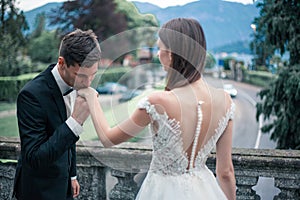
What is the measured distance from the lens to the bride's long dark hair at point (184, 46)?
5.32 ft

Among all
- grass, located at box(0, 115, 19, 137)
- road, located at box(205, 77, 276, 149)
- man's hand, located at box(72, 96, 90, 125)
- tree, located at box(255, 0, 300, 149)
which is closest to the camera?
man's hand, located at box(72, 96, 90, 125)

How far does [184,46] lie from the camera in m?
1.61

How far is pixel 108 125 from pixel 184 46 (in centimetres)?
49

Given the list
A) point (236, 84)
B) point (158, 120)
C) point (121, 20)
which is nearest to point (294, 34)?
point (236, 84)

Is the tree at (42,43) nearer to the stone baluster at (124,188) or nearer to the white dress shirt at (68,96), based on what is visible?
the stone baluster at (124,188)

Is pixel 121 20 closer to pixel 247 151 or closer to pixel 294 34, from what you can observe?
pixel 294 34

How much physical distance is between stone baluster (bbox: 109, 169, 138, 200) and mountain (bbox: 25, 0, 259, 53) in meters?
3.13

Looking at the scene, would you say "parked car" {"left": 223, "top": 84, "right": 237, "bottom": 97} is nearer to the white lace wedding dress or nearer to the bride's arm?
the white lace wedding dress

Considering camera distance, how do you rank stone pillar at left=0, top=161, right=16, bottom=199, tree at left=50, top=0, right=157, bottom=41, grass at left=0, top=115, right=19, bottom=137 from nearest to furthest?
stone pillar at left=0, top=161, right=16, bottom=199 < grass at left=0, top=115, right=19, bottom=137 < tree at left=50, top=0, right=157, bottom=41

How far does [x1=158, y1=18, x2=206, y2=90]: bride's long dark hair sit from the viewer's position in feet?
5.32

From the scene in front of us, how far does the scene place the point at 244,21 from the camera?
710cm

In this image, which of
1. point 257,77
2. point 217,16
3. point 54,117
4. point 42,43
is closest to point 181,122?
point 54,117

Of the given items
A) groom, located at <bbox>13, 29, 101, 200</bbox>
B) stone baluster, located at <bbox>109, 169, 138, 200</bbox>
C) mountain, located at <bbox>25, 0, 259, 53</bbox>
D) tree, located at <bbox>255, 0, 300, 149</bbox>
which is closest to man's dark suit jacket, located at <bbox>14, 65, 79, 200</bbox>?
groom, located at <bbox>13, 29, 101, 200</bbox>

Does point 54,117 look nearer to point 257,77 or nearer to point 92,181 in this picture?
point 92,181
